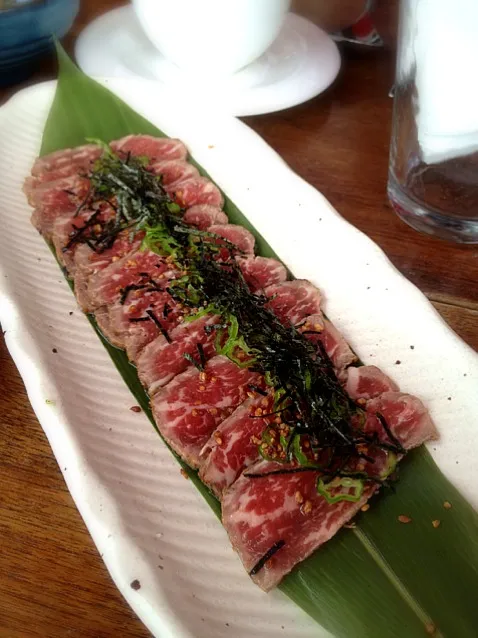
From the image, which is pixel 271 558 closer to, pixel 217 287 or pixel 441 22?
pixel 217 287

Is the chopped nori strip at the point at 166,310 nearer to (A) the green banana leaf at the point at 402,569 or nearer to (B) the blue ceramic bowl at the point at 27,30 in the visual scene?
(A) the green banana leaf at the point at 402,569

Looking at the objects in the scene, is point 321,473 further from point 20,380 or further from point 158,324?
point 20,380

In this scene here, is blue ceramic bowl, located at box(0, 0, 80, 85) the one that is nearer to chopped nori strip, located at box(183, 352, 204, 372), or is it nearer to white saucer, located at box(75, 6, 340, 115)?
white saucer, located at box(75, 6, 340, 115)

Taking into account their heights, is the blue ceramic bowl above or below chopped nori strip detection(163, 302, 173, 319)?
above

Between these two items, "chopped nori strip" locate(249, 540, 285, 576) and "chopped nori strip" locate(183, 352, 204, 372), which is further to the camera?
"chopped nori strip" locate(183, 352, 204, 372)

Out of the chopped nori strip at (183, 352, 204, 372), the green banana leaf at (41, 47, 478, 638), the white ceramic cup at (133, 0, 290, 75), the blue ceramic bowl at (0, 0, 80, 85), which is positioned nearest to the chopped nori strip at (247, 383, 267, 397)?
the chopped nori strip at (183, 352, 204, 372)

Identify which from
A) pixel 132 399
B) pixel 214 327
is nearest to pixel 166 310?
pixel 214 327
